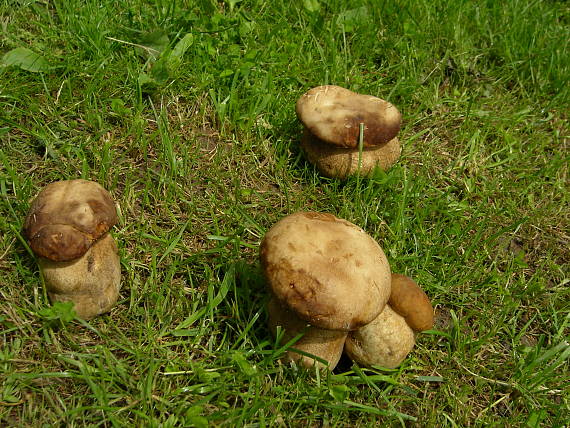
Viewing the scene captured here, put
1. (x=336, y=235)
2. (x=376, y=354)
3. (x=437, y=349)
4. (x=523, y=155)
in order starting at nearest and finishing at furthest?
1. (x=336, y=235)
2. (x=376, y=354)
3. (x=437, y=349)
4. (x=523, y=155)

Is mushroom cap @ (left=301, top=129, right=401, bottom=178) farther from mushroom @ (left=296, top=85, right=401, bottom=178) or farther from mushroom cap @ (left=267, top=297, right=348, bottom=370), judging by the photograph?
mushroom cap @ (left=267, top=297, right=348, bottom=370)

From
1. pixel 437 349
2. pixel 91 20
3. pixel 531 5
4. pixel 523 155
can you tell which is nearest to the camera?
pixel 437 349

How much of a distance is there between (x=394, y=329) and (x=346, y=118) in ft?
3.32

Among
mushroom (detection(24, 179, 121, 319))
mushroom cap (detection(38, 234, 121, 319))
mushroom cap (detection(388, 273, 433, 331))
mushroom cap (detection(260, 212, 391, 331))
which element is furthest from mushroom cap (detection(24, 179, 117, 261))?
mushroom cap (detection(388, 273, 433, 331))

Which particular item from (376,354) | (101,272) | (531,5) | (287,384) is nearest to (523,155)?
(531,5)

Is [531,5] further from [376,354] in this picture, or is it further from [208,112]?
[376,354]

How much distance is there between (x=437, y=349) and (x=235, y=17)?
7.55ft

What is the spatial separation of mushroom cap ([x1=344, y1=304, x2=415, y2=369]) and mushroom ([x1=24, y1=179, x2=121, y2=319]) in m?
1.01

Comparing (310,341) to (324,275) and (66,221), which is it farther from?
(66,221)

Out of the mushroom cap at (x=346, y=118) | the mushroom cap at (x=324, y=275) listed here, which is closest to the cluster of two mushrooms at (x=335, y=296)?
the mushroom cap at (x=324, y=275)

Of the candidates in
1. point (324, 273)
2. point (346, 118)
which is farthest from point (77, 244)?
point (346, 118)

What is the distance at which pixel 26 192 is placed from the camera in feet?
8.16

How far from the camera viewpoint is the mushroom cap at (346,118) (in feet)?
8.50

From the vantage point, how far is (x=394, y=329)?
7.11ft
